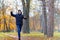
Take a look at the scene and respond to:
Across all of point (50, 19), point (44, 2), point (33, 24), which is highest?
point (44, 2)

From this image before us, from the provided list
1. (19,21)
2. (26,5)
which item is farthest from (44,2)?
(19,21)

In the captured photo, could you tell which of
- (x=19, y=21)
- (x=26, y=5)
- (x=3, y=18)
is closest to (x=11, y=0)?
(x=3, y=18)

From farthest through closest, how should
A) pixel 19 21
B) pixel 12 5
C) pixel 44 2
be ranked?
pixel 12 5
pixel 44 2
pixel 19 21

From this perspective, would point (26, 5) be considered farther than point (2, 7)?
No

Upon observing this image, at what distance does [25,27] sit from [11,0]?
69.6ft

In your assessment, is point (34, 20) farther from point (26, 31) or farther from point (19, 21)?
point (19, 21)

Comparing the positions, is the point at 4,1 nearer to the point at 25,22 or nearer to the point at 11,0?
the point at 11,0

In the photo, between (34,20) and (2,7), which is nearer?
(2,7)

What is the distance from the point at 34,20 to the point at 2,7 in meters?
26.0

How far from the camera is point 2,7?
54500 millimetres

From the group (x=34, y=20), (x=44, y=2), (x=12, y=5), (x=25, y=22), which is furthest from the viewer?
(x=34, y=20)

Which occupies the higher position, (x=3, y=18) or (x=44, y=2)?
(x=44, y=2)

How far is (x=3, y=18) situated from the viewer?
58.7 meters

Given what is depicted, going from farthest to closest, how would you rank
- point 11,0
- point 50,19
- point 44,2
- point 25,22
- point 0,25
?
point 0,25
point 11,0
point 25,22
point 44,2
point 50,19
